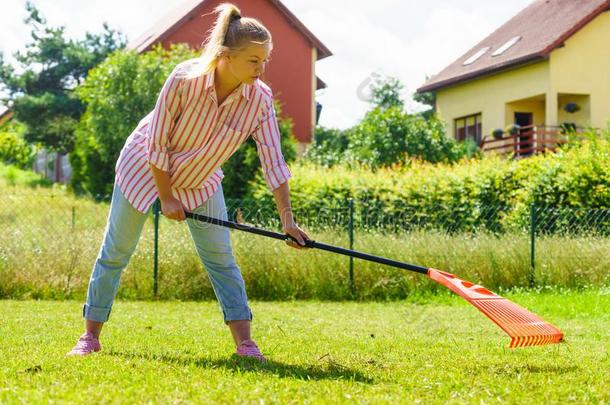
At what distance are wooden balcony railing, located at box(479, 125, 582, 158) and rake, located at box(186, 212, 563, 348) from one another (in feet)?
63.6

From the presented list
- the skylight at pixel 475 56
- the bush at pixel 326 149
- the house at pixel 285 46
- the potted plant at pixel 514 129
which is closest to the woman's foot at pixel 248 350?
the bush at pixel 326 149

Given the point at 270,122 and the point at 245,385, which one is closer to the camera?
the point at 245,385

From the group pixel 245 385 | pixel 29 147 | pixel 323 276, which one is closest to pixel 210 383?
pixel 245 385

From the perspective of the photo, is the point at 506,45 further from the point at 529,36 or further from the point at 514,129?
the point at 514,129

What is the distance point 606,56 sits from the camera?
25922mm

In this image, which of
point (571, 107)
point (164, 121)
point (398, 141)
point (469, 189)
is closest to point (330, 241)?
point (469, 189)

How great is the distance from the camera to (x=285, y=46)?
94.0 feet

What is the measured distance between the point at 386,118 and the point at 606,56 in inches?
287

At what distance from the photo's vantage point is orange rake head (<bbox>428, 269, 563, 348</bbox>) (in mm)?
4664

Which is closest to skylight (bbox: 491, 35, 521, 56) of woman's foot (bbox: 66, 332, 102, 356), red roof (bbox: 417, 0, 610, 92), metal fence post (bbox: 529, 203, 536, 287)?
red roof (bbox: 417, 0, 610, 92)

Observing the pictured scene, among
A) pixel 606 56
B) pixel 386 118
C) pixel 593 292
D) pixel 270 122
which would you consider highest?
pixel 606 56

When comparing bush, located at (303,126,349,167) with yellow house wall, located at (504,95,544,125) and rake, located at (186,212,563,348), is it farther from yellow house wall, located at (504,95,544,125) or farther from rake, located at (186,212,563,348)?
rake, located at (186,212,563,348)

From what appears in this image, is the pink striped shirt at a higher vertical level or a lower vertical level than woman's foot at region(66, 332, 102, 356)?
higher

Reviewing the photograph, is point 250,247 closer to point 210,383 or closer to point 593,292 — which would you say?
point 593,292
